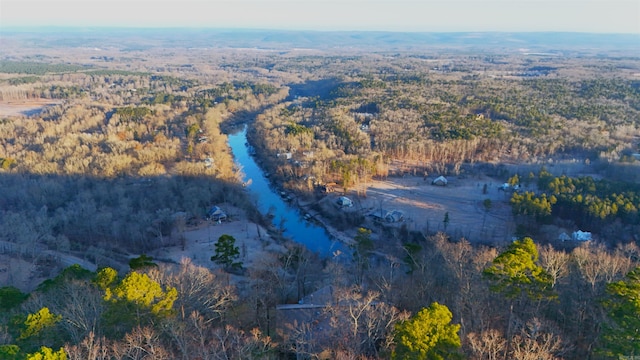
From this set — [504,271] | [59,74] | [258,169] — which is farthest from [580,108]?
[59,74]

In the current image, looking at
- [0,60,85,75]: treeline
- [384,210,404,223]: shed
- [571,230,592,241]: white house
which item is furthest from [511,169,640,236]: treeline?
[0,60,85,75]: treeline

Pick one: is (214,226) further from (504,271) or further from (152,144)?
(504,271)

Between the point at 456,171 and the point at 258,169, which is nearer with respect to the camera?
the point at 456,171

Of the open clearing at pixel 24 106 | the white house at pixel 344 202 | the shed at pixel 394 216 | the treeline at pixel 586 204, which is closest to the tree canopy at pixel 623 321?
the treeline at pixel 586 204

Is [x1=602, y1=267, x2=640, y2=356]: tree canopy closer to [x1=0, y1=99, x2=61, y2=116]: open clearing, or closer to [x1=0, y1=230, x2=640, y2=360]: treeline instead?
[x1=0, y1=230, x2=640, y2=360]: treeline

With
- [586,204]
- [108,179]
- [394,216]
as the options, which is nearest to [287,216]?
[394,216]

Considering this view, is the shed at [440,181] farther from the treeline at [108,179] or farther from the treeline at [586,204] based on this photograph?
the treeline at [108,179]
